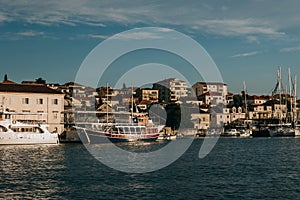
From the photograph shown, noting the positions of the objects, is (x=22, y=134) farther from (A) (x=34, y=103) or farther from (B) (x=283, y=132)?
(B) (x=283, y=132)

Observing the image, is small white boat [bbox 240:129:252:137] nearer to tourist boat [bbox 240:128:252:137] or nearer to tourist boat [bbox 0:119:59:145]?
tourist boat [bbox 240:128:252:137]

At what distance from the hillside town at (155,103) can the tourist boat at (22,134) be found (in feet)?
11.9

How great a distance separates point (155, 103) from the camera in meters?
126

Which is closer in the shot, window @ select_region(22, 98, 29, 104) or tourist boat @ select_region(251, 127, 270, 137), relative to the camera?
window @ select_region(22, 98, 29, 104)

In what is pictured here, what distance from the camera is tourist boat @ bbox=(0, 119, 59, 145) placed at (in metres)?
61.1

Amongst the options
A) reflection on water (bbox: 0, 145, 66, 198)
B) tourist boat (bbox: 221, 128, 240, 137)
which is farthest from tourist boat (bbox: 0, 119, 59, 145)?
tourist boat (bbox: 221, 128, 240, 137)

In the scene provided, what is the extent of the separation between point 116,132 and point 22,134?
1497 cm

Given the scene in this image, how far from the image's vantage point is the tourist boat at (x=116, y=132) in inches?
2731

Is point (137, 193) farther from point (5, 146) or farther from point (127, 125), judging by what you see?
point (127, 125)

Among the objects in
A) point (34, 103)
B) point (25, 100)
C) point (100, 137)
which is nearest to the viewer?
point (100, 137)

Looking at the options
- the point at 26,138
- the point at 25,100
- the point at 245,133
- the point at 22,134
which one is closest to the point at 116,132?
the point at 26,138

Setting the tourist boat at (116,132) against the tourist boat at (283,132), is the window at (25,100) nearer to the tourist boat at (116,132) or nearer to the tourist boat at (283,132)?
the tourist boat at (116,132)

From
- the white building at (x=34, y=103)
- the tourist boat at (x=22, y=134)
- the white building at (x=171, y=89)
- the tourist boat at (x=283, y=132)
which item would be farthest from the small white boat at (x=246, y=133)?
the tourist boat at (x=22, y=134)

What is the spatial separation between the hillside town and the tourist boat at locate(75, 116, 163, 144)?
5.85 m
